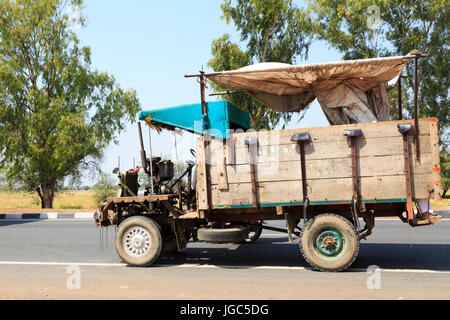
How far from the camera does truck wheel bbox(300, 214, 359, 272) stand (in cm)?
653

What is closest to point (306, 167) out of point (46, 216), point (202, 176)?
point (202, 176)

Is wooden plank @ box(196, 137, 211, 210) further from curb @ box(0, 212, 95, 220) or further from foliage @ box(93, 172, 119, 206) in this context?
foliage @ box(93, 172, 119, 206)

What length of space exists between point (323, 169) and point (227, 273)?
6.76 ft

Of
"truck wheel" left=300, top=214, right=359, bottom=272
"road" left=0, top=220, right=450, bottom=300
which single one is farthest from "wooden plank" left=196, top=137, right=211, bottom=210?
"truck wheel" left=300, top=214, right=359, bottom=272

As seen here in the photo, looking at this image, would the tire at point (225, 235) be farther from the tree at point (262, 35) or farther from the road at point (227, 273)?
the tree at point (262, 35)

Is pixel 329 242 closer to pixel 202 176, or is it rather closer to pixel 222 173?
pixel 222 173

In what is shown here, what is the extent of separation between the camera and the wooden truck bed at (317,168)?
20.9 ft

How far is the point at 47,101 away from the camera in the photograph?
2467 centimetres

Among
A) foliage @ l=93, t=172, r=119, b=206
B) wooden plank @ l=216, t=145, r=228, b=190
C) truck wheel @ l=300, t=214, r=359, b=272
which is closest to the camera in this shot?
truck wheel @ l=300, t=214, r=359, b=272

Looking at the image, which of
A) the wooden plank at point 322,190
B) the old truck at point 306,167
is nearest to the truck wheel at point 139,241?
the old truck at point 306,167

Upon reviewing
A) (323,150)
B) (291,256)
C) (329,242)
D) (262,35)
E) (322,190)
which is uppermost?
(262,35)

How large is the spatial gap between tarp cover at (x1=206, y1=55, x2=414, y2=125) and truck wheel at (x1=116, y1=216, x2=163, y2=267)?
2.52 meters
